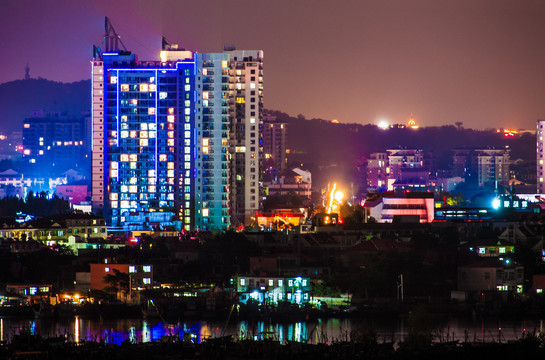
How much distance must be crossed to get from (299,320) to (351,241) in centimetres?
1001

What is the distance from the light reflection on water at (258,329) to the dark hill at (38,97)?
3791 inches

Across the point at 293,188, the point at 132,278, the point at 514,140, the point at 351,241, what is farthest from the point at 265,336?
the point at 514,140

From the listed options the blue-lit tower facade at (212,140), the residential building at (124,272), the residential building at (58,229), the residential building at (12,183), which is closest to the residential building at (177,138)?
the blue-lit tower facade at (212,140)

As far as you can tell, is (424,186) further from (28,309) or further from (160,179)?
(28,309)

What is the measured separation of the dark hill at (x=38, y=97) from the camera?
12875 cm

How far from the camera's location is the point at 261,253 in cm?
3750

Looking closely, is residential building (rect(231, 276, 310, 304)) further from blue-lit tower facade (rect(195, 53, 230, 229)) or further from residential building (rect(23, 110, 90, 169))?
residential building (rect(23, 110, 90, 169))

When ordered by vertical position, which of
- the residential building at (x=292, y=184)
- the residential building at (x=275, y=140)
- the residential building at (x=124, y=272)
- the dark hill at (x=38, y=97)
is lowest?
the residential building at (x=124, y=272)

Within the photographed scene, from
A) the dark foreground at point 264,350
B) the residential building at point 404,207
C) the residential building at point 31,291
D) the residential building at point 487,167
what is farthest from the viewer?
the residential building at point 487,167

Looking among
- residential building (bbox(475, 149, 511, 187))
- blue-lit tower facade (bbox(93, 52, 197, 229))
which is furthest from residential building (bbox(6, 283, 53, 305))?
residential building (bbox(475, 149, 511, 187))

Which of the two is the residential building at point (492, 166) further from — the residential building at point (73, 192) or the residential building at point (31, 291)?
the residential building at point (31, 291)

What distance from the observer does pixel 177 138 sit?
1991 inches

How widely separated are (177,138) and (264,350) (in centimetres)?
2720

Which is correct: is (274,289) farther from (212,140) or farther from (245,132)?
(245,132)
